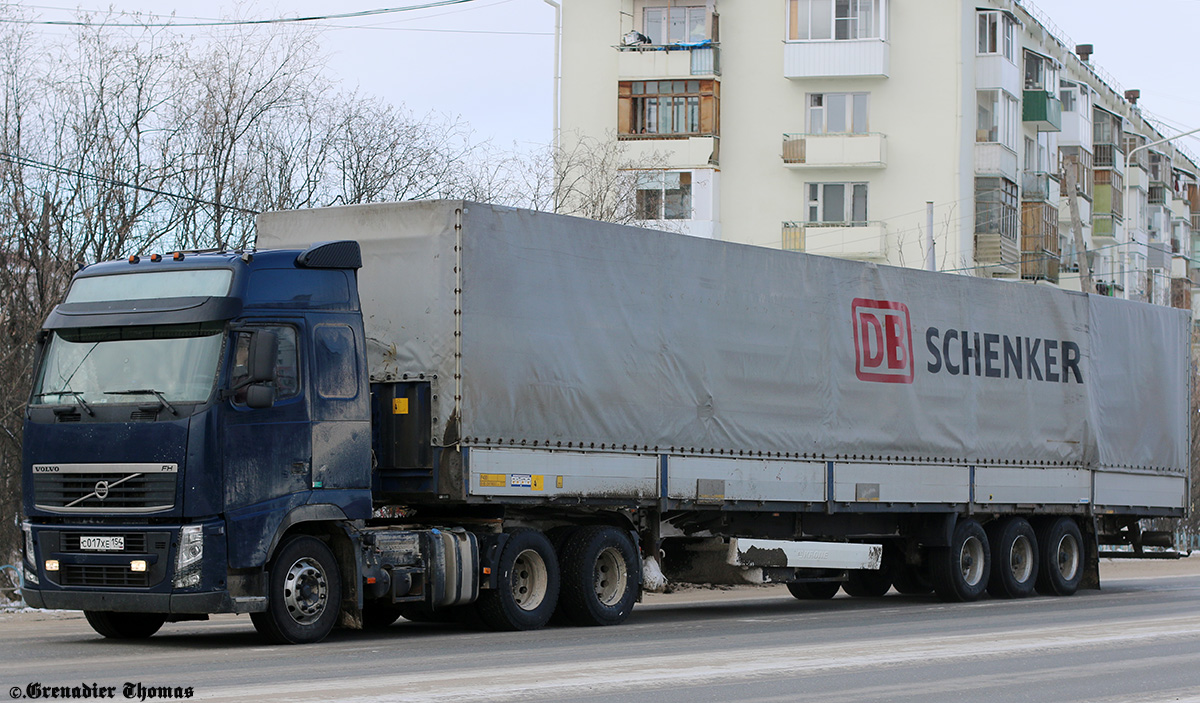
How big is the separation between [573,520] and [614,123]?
33.4 metres

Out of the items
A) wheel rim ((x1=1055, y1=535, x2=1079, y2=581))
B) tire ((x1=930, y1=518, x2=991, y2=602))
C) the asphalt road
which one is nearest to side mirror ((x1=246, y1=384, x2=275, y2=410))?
the asphalt road

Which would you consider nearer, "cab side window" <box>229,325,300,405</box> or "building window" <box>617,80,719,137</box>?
"cab side window" <box>229,325,300,405</box>

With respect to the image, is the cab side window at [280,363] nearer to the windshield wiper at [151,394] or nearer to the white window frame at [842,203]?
the windshield wiper at [151,394]

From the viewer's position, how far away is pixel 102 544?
13391 mm

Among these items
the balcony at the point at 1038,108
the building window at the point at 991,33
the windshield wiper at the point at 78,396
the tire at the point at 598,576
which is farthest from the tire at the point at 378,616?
the balcony at the point at 1038,108

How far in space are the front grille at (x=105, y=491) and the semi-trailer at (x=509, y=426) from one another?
2 centimetres

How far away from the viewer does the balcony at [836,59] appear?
152 feet

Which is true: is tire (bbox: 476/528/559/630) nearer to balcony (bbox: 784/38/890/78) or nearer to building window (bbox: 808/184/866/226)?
building window (bbox: 808/184/866/226)

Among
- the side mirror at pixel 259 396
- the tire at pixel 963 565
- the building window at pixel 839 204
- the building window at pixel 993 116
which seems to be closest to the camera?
the side mirror at pixel 259 396

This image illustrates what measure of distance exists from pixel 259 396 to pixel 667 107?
35.7m

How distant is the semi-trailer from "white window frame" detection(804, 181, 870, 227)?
82.0 ft

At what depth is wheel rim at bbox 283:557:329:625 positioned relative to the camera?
13.8 meters

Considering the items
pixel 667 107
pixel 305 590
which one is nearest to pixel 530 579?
pixel 305 590

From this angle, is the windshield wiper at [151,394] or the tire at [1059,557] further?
the tire at [1059,557]
